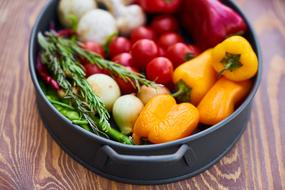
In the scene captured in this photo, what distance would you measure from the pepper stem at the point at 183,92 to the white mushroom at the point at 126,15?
9.6 inches

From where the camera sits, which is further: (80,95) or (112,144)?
(80,95)

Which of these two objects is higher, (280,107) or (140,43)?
(140,43)

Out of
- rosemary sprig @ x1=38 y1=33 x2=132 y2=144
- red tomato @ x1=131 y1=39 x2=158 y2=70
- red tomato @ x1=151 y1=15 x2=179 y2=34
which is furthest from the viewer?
red tomato @ x1=151 y1=15 x2=179 y2=34

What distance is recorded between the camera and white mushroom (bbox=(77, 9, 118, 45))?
1097 millimetres

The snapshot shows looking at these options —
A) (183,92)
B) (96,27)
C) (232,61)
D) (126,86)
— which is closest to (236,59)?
(232,61)

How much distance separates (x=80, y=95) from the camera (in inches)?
37.4

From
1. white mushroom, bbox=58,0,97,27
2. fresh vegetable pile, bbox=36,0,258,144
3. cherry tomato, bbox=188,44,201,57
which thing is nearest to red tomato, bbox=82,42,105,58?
fresh vegetable pile, bbox=36,0,258,144

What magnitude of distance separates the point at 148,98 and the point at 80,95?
145mm

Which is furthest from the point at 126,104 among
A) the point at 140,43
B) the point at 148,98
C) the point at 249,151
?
the point at 249,151

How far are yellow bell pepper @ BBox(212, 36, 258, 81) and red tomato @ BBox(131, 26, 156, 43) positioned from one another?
0.69ft

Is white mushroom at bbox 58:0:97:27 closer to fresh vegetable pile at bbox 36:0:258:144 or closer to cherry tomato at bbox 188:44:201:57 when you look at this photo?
fresh vegetable pile at bbox 36:0:258:144

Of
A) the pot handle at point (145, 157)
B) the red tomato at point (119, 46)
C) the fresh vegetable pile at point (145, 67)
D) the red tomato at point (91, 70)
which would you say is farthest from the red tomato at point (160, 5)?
the pot handle at point (145, 157)

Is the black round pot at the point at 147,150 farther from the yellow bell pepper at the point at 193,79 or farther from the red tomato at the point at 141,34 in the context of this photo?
the red tomato at the point at 141,34

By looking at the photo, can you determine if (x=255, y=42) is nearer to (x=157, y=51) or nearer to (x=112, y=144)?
(x=157, y=51)
